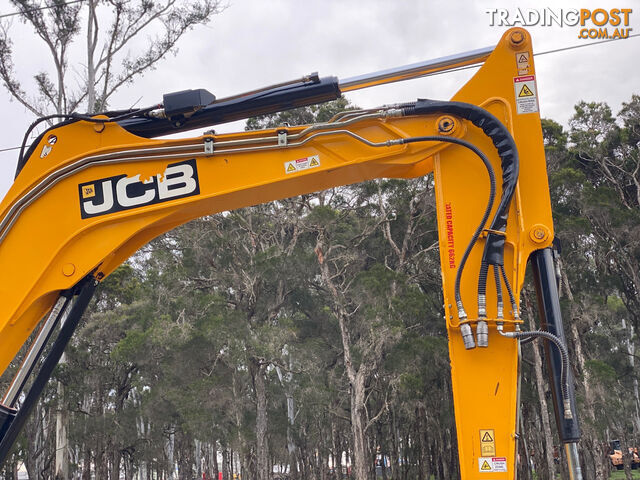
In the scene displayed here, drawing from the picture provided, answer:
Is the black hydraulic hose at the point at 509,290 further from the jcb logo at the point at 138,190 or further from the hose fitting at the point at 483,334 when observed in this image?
the jcb logo at the point at 138,190

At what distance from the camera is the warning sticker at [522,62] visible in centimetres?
380

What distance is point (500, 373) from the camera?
3430mm

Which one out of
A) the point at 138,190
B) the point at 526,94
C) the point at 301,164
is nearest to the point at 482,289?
the point at 526,94

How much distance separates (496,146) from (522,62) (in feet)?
1.87

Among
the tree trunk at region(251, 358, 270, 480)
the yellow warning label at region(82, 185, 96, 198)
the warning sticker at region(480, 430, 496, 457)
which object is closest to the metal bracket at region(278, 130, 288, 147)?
the yellow warning label at region(82, 185, 96, 198)

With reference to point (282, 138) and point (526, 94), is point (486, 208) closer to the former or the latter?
point (526, 94)

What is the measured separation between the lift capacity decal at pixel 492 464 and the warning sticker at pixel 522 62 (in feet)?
7.19

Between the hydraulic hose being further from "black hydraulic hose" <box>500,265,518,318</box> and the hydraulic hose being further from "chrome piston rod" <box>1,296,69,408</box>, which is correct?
"chrome piston rod" <box>1,296,69,408</box>

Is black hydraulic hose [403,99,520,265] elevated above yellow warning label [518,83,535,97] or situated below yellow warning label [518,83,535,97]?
below

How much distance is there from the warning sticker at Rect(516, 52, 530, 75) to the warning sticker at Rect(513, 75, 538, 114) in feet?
0.13

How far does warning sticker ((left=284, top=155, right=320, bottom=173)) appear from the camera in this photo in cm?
395

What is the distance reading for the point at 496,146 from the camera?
12.1ft

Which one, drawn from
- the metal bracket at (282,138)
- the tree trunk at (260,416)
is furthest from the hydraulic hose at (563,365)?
the tree trunk at (260,416)

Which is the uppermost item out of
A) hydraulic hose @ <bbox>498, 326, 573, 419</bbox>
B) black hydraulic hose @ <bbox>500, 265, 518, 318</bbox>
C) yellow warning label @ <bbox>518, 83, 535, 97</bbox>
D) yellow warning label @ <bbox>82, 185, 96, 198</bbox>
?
yellow warning label @ <bbox>518, 83, 535, 97</bbox>
